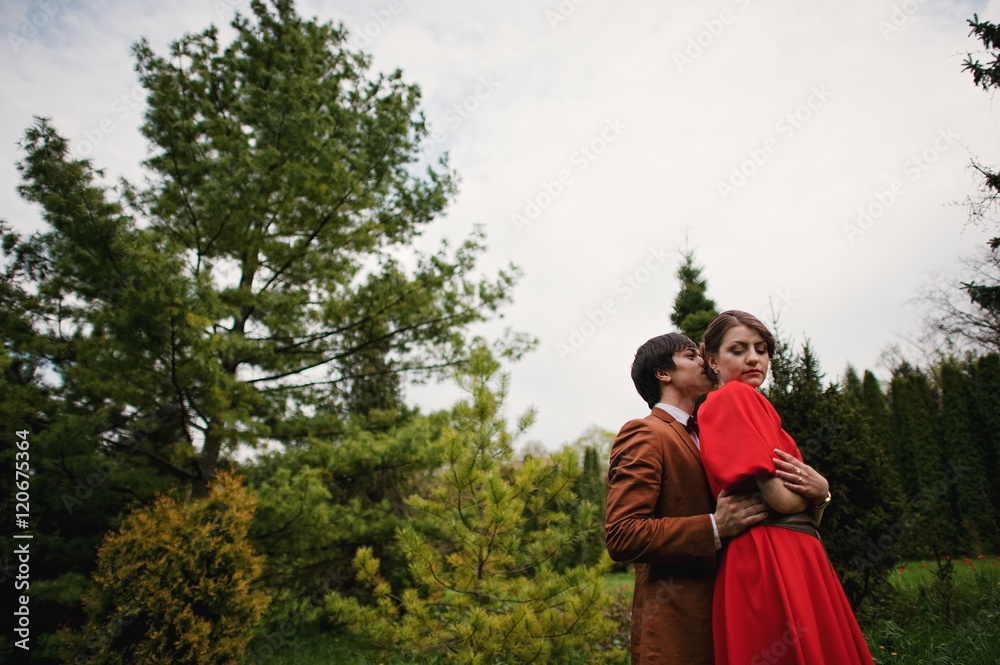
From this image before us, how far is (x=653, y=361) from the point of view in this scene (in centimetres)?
199

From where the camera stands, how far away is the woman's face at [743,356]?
175cm

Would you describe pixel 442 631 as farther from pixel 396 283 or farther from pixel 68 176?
pixel 68 176

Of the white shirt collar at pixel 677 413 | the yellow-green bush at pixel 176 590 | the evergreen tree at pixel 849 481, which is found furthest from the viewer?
the evergreen tree at pixel 849 481

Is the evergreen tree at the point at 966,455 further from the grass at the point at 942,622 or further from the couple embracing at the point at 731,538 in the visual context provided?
the couple embracing at the point at 731,538

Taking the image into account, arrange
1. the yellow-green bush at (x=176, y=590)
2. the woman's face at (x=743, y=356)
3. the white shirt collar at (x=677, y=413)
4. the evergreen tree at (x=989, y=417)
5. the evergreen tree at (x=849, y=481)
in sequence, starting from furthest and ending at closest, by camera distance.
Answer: the evergreen tree at (x=989, y=417) → the evergreen tree at (x=849, y=481) → the yellow-green bush at (x=176, y=590) → the white shirt collar at (x=677, y=413) → the woman's face at (x=743, y=356)

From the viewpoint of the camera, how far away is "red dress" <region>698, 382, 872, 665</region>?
1.29m

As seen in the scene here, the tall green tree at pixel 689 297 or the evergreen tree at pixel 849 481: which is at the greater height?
the tall green tree at pixel 689 297

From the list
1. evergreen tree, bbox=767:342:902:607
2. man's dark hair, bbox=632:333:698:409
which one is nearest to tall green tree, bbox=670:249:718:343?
evergreen tree, bbox=767:342:902:607

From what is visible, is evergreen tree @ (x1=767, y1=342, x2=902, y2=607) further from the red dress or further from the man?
the red dress

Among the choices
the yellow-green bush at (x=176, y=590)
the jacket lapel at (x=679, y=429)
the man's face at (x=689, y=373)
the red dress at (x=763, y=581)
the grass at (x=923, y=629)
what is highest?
the man's face at (x=689, y=373)

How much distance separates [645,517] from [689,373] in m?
0.60

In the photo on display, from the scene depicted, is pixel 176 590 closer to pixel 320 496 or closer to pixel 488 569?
pixel 320 496

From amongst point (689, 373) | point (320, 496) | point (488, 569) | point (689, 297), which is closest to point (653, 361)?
point (689, 373)

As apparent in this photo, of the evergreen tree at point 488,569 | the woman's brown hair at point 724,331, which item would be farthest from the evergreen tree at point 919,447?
the woman's brown hair at point 724,331
